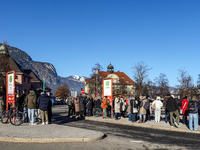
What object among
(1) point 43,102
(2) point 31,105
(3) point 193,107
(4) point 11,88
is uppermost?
(4) point 11,88

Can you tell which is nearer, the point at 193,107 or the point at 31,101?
the point at 193,107

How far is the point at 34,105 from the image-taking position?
13609 millimetres

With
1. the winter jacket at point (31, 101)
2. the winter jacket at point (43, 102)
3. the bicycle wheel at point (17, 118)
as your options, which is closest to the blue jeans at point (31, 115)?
the winter jacket at point (31, 101)

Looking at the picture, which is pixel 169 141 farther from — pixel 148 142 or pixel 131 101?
pixel 131 101

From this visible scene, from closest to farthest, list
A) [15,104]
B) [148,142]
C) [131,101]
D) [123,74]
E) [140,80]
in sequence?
1. [148,142]
2. [15,104]
3. [131,101]
4. [140,80]
5. [123,74]

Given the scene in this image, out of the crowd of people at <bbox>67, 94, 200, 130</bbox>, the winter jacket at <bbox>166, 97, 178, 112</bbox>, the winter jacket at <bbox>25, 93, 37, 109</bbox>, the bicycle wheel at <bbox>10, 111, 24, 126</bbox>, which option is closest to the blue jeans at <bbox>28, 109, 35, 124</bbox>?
the winter jacket at <bbox>25, 93, 37, 109</bbox>

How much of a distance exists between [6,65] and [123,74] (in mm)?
114126

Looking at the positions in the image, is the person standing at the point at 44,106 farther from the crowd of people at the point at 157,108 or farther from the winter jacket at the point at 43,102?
the crowd of people at the point at 157,108

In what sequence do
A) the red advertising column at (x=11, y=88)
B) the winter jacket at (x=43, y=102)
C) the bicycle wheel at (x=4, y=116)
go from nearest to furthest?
the winter jacket at (x=43, y=102) < the bicycle wheel at (x=4, y=116) < the red advertising column at (x=11, y=88)

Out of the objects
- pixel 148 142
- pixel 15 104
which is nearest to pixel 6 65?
pixel 15 104

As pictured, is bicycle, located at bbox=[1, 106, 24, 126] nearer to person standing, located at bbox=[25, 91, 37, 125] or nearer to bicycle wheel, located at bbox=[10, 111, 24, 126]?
bicycle wheel, located at bbox=[10, 111, 24, 126]

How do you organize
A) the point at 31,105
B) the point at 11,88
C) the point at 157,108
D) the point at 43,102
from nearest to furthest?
the point at 43,102 < the point at 31,105 < the point at 11,88 < the point at 157,108

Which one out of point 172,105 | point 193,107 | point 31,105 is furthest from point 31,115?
point 193,107

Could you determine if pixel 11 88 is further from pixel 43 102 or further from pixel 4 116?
pixel 43 102
